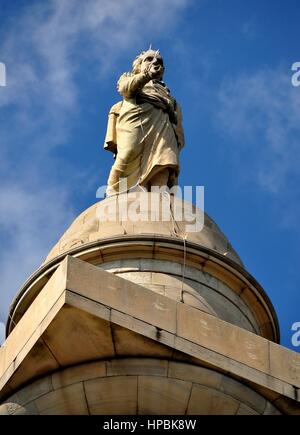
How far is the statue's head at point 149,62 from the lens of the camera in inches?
1116

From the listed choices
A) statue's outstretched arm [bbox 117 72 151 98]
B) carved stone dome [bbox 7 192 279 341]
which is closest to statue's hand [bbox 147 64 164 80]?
statue's outstretched arm [bbox 117 72 151 98]

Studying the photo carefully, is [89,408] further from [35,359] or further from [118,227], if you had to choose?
[118,227]

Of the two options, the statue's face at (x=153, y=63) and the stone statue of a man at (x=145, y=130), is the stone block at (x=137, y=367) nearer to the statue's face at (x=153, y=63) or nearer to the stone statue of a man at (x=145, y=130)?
the stone statue of a man at (x=145, y=130)

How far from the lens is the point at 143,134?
2745cm

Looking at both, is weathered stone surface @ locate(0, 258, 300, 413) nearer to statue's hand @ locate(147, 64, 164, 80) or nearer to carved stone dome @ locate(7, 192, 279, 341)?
carved stone dome @ locate(7, 192, 279, 341)

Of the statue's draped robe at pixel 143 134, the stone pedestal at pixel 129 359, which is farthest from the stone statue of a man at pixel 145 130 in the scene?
the stone pedestal at pixel 129 359

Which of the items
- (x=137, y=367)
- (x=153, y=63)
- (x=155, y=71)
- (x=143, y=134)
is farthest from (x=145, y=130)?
(x=137, y=367)

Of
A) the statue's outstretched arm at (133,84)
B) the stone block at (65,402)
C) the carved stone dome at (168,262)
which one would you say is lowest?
the stone block at (65,402)

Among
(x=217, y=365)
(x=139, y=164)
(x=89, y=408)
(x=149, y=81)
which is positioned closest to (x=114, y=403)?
(x=89, y=408)

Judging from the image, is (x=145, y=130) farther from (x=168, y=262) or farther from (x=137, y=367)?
(x=137, y=367)

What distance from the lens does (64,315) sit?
1828cm

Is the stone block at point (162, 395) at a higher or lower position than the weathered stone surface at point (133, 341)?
lower

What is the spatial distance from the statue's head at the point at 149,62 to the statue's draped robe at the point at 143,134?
344 mm

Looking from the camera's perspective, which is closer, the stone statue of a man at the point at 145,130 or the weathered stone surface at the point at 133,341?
the weathered stone surface at the point at 133,341
